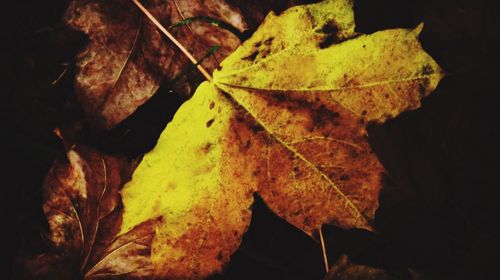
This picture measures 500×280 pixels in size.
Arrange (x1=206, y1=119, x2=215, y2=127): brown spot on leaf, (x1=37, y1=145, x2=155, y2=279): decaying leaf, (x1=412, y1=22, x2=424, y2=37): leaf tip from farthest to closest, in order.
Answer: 1. (x1=37, y1=145, x2=155, y2=279): decaying leaf
2. (x1=206, y1=119, x2=215, y2=127): brown spot on leaf
3. (x1=412, y1=22, x2=424, y2=37): leaf tip

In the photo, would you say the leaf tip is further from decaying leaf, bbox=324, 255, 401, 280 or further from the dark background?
decaying leaf, bbox=324, 255, 401, 280

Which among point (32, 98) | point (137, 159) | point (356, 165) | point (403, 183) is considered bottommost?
point (403, 183)

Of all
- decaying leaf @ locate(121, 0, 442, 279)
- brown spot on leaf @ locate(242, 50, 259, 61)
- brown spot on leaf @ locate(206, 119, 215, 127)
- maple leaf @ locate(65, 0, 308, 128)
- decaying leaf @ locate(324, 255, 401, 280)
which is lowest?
decaying leaf @ locate(324, 255, 401, 280)

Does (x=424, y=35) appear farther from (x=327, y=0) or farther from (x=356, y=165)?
(x=356, y=165)

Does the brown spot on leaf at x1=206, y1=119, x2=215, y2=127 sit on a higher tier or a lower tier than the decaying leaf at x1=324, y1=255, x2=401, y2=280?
higher

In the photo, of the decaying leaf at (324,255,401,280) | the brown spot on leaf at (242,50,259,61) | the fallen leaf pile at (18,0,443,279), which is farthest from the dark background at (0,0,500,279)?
the brown spot on leaf at (242,50,259,61)

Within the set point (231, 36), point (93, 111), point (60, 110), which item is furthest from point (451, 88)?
point (60, 110)
